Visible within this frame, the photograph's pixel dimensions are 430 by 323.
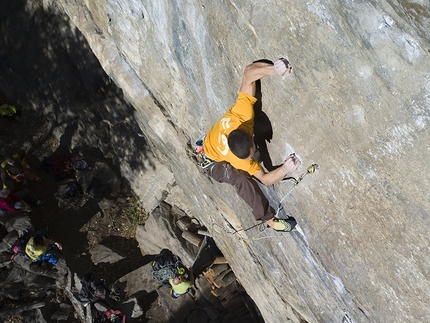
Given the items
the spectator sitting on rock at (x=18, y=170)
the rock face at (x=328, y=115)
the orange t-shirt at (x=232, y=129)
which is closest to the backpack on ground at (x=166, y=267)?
the rock face at (x=328, y=115)

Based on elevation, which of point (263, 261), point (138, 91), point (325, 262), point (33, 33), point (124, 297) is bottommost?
point (124, 297)

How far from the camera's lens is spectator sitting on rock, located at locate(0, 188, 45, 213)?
8.62 metres

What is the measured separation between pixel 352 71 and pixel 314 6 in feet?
1.88

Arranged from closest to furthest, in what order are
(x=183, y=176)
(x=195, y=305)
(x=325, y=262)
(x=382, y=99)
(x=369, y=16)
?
(x=369, y=16)
(x=382, y=99)
(x=325, y=262)
(x=183, y=176)
(x=195, y=305)

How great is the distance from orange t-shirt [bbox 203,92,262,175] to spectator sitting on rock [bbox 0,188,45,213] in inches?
238

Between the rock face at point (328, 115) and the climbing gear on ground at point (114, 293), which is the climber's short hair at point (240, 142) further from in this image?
the climbing gear on ground at point (114, 293)

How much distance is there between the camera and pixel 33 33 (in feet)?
32.3

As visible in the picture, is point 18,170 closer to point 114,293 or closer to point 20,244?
point 20,244

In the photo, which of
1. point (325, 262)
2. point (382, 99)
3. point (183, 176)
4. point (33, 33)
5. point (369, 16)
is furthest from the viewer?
point (33, 33)

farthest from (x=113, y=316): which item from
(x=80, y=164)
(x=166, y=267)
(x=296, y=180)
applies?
(x=296, y=180)

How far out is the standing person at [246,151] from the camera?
3.75 metres

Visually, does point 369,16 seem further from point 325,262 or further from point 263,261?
point 263,261

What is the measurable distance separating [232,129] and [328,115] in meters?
1.18

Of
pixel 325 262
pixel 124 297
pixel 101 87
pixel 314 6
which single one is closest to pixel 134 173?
pixel 101 87
